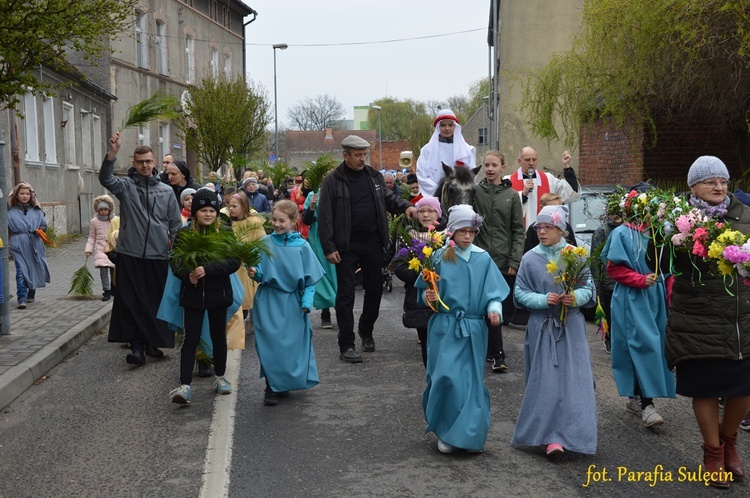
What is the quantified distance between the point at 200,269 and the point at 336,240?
6.76 feet

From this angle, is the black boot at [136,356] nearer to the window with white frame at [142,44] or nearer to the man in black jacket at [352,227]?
the man in black jacket at [352,227]

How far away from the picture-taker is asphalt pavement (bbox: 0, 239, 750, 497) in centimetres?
543

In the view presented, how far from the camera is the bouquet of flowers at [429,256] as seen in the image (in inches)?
243

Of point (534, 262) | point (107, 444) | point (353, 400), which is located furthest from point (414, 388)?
point (107, 444)

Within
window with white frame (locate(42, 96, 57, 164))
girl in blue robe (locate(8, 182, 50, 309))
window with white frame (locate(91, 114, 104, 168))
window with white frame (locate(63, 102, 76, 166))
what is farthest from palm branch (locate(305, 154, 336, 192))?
window with white frame (locate(91, 114, 104, 168))

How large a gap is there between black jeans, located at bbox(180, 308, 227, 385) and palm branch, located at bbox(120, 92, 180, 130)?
1868 millimetres

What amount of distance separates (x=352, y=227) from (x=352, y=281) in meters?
0.54

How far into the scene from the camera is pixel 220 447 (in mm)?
6230

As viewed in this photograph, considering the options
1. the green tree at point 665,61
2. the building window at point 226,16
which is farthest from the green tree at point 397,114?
the green tree at point 665,61

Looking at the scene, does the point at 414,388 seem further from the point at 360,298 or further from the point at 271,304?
the point at 360,298

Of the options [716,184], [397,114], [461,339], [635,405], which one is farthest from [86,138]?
[397,114]

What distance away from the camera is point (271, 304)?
7.66 meters

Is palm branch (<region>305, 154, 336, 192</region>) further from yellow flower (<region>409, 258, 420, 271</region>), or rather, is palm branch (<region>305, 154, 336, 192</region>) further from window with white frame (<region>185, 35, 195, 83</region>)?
window with white frame (<region>185, 35, 195, 83</region>)

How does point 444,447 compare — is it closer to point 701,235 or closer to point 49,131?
point 701,235
